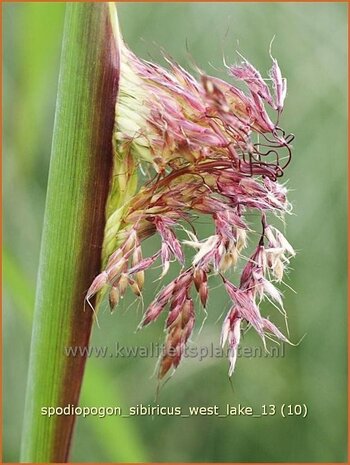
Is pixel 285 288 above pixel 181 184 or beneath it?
beneath

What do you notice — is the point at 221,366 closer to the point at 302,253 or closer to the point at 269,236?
the point at 302,253

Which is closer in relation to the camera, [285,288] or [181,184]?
[181,184]

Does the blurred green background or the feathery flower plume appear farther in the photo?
the blurred green background

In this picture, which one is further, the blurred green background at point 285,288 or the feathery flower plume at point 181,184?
the blurred green background at point 285,288
